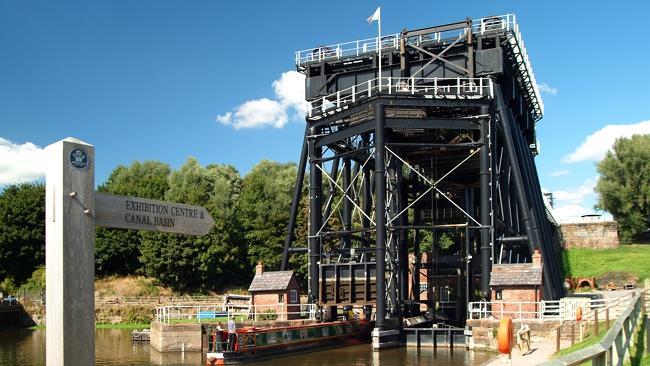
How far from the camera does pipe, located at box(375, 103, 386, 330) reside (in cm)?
3650

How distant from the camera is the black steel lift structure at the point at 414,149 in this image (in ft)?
127

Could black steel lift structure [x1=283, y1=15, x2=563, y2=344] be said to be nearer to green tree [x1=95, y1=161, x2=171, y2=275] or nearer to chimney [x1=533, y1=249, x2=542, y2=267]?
chimney [x1=533, y1=249, x2=542, y2=267]

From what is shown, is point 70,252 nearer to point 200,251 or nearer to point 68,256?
point 68,256

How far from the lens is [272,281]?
41.8m

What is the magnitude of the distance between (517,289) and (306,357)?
36.2 feet

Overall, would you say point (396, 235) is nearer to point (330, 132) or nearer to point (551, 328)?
point (330, 132)

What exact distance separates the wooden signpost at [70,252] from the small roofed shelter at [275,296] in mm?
33712

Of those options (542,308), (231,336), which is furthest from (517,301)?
(231,336)

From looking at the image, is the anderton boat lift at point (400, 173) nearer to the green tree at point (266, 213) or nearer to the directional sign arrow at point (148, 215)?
the directional sign arrow at point (148, 215)

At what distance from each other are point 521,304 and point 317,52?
22.4 m

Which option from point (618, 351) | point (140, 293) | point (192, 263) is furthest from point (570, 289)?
point (618, 351)

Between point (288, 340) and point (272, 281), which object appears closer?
point (288, 340)

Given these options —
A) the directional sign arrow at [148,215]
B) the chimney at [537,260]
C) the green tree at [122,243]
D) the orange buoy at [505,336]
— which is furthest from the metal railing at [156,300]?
the directional sign arrow at [148,215]

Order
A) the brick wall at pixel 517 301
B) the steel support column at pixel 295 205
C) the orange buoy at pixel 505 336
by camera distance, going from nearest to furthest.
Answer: the orange buoy at pixel 505 336 → the brick wall at pixel 517 301 → the steel support column at pixel 295 205
